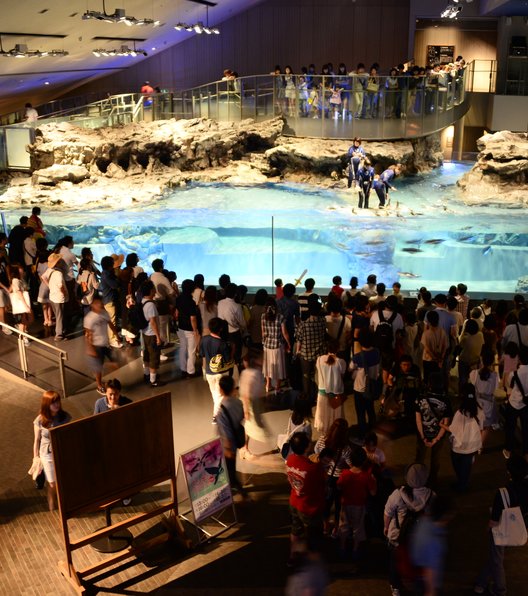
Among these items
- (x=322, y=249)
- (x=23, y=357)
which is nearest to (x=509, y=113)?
(x=322, y=249)

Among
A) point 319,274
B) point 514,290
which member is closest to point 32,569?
point 319,274

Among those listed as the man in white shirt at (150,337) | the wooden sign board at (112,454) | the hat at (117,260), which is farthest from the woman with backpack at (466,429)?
the hat at (117,260)

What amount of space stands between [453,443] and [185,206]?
14019 millimetres

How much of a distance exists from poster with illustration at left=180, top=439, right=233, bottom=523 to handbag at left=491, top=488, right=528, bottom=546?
7.89ft

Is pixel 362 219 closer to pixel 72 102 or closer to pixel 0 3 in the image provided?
pixel 0 3

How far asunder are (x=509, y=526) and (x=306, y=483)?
5.00 ft

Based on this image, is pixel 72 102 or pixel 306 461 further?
pixel 72 102

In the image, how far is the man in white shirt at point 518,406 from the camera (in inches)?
274

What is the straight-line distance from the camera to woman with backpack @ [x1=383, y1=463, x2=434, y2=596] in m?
5.07

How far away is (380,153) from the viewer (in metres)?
22.5

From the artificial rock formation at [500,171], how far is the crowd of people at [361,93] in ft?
8.33

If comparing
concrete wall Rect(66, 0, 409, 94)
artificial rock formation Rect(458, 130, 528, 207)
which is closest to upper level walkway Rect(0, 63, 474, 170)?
artificial rock formation Rect(458, 130, 528, 207)

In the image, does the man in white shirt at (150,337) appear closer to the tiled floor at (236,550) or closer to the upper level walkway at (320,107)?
the tiled floor at (236,550)

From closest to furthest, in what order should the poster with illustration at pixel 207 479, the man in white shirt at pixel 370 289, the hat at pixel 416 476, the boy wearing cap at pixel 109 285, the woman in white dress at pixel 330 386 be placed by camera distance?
the hat at pixel 416 476 < the poster with illustration at pixel 207 479 < the woman in white dress at pixel 330 386 < the boy wearing cap at pixel 109 285 < the man in white shirt at pixel 370 289
